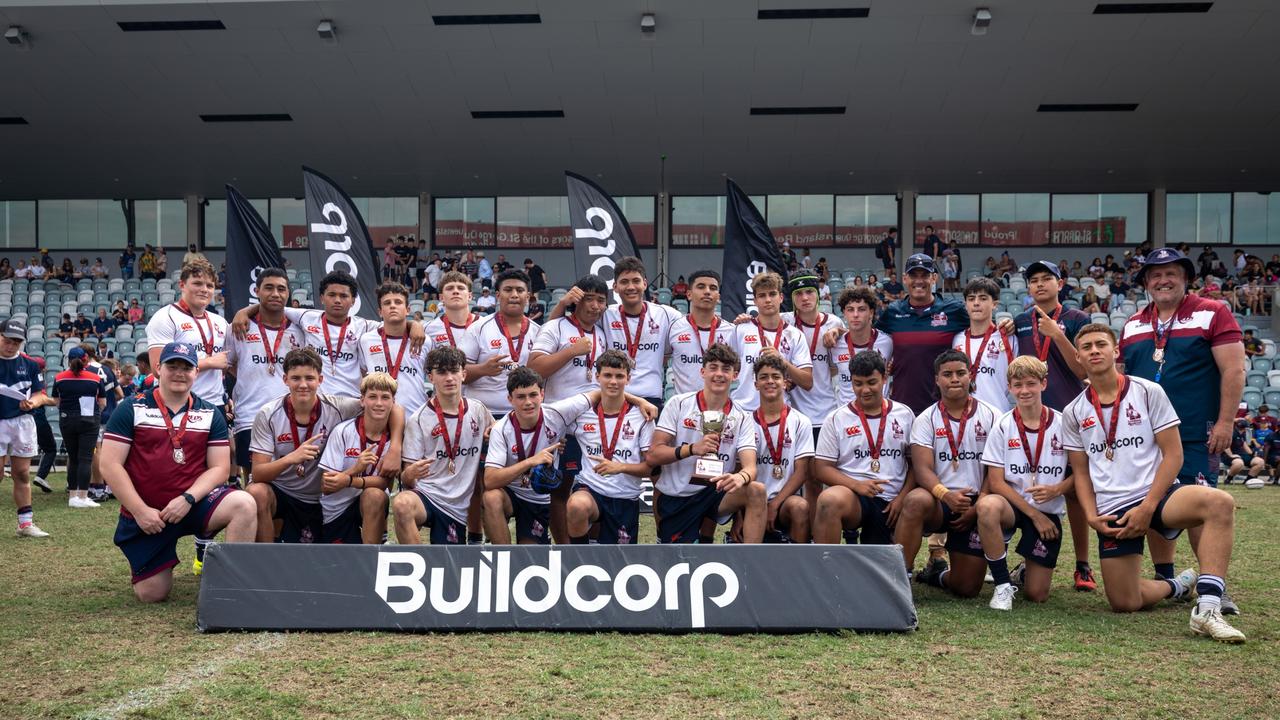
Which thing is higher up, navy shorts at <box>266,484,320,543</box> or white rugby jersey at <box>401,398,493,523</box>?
white rugby jersey at <box>401,398,493,523</box>

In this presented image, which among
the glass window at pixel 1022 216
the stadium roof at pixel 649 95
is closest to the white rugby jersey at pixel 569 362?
the stadium roof at pixel 649 95

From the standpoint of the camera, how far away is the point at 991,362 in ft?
23.6

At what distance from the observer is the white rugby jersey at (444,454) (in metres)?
6.47

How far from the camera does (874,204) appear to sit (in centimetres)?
2764

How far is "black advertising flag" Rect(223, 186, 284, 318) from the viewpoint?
1043 cm

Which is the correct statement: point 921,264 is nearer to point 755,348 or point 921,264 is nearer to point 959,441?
point 755,348

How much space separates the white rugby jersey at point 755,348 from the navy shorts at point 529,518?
1.70m

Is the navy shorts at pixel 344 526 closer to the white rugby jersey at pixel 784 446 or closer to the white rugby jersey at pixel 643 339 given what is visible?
the white rugby jersey at pixel 643 339

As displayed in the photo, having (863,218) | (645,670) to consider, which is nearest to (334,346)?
(645,670)

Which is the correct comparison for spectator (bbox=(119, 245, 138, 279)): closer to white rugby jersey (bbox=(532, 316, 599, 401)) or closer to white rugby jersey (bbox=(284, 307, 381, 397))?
white rugby jersey (bbox=(284, 307, 381, 397))

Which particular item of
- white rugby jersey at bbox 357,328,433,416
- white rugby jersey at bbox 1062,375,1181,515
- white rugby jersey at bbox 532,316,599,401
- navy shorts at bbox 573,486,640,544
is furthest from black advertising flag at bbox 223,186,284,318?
white rugby jersey at bbox 1062,375,1181,515

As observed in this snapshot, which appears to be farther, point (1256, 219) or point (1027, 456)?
point (1256, 219)

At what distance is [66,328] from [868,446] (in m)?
20.7

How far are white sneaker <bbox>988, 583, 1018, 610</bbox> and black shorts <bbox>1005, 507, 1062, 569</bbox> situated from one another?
0.27 meters
